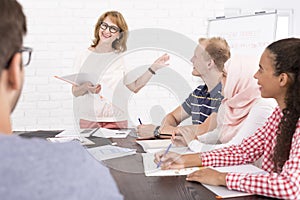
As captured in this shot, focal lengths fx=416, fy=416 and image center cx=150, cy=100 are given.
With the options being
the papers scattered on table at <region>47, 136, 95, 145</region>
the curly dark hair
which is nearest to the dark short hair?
the curly dark hair

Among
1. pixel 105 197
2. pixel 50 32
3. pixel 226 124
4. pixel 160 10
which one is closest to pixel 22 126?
pixel 50 32

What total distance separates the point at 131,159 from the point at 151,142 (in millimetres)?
325

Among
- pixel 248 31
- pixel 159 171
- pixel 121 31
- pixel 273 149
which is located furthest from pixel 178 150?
pixel 248 31

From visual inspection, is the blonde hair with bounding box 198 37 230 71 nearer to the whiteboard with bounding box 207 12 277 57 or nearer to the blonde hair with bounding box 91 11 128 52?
the blonde hair with bounding box 91 11 128 52

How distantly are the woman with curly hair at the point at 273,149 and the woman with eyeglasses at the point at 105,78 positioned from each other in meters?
0.73

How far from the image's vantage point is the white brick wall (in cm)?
324

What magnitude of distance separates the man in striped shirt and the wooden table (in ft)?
1.85

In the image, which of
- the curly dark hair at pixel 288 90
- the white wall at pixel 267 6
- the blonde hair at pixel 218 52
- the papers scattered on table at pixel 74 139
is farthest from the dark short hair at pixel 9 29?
the white wall at pixel 267 6

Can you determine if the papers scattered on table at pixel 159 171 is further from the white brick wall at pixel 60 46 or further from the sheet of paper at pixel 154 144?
the white brick wall at pixel 60 46

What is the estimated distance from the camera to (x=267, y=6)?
13.1 feet

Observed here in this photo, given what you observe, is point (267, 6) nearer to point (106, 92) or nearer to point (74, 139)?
point (106, 92)

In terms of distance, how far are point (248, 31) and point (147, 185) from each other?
2.05m

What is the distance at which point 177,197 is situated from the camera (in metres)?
1.25

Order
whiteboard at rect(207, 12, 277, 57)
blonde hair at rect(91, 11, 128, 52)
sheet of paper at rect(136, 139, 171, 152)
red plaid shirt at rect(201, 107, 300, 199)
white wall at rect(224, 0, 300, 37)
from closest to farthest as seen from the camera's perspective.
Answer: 1. red plaid shirt at rect(201, 107, 300, 199)
2. sheet of paper at rect(136, 139, 171, 152)
3. blonde hair at rect(91, 11, 128, 52)
4. whiteboard at rect(207, 12, 277, 57)
5. white wall at rect(224, 0, 300, 37)
